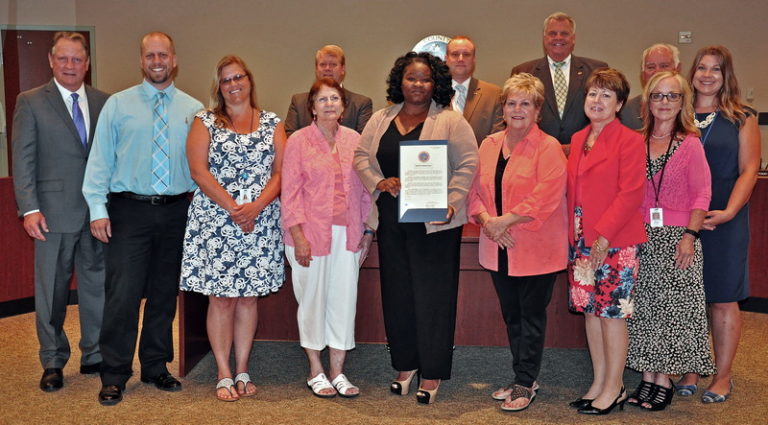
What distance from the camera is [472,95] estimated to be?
496cm

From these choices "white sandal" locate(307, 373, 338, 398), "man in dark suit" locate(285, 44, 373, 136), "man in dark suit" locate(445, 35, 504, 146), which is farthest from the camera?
"man in dark suit" locate(285, 44, 373, 136)

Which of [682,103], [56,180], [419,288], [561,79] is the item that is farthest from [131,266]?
[561,79]

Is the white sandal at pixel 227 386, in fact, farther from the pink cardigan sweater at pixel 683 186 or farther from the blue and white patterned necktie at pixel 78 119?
the pink cardigan sweater at pixel 683 186

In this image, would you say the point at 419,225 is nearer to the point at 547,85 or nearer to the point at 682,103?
the point at 682,103

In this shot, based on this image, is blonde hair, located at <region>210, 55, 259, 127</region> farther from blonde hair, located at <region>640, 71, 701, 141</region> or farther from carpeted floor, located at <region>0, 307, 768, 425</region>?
blonde hair, located at <region>640, 71, 701, 141</region>

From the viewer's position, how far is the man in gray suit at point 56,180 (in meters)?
3.71

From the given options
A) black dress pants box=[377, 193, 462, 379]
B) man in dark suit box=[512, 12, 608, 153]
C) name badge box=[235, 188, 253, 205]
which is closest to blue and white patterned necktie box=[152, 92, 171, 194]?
name badge box=[235, 188, 253, 205]

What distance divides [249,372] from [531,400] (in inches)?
62.8

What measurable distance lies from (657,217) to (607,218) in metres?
0.35

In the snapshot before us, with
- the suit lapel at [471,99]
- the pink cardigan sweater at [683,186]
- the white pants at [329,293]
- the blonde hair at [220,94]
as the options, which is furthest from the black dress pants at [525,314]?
the suit lapel at [471,99]

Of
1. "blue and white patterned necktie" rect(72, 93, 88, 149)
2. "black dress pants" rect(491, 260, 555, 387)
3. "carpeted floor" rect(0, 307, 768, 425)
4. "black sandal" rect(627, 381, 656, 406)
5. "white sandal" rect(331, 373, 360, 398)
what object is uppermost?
"blue and white patterned necktie" rect(72, 93, 88, 149)

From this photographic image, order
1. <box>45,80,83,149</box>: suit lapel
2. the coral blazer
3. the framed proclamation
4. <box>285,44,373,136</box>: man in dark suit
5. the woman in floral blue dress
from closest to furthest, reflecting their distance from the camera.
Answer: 1. the coral blazer
2. the framed proclamation
3. the woman in floral blue dress
4. <box>45,80,83,149</box>: suit lapel
5. <box>285,44,373,136</box>: man in dark suit

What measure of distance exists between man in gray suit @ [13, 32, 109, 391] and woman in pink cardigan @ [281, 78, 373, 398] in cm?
117

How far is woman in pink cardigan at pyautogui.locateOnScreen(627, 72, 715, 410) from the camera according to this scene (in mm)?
3338
